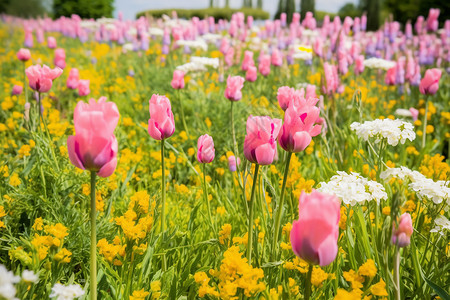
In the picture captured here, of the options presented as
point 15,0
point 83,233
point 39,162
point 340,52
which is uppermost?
point 15,0

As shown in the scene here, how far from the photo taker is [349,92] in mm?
5633

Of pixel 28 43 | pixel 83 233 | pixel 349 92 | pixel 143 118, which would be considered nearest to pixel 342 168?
pixel 83 233

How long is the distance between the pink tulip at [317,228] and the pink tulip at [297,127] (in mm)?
420

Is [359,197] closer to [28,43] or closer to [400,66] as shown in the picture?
[400,66]

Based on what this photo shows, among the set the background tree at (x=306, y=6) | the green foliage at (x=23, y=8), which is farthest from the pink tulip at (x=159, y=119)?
the green foliage at (x=23, y=8)

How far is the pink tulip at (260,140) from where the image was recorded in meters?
1.50

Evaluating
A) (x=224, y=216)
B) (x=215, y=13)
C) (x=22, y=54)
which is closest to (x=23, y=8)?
(x=215, y=13)

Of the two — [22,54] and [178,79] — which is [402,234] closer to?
[178,79]

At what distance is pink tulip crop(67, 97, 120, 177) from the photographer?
1146 mm

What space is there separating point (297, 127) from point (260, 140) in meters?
0.15

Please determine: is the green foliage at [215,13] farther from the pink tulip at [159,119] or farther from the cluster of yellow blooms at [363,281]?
the cluster of yellow blooms at [363,281]

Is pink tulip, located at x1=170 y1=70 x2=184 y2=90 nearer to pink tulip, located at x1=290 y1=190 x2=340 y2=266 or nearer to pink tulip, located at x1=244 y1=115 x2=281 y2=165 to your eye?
pink tulip, located at x1=244 y1=115 x2=281 y2=165

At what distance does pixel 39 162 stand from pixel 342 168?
6.40 feet

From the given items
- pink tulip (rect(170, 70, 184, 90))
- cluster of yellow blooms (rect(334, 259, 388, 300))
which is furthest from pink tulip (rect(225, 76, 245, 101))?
cluster of yellow blooms (rect(334, 259, 388, 300))
